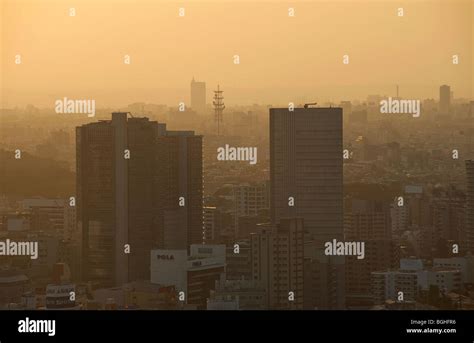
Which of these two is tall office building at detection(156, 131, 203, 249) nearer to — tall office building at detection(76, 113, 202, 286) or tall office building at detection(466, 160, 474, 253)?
tall office building at detection(76, 113, 202, 286)

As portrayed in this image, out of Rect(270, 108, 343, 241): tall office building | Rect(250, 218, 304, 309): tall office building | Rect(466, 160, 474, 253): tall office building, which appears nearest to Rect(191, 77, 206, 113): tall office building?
Rect(270, 108, 343, 241): tall office building

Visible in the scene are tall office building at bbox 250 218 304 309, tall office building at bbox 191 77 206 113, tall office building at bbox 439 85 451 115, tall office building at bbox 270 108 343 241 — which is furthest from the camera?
tall office building at bbox 191 77 206 113

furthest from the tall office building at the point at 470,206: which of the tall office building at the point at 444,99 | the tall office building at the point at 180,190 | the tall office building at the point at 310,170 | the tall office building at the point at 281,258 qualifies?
the tall office building at the point at 180,190

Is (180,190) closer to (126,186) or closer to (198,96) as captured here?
(126,186)

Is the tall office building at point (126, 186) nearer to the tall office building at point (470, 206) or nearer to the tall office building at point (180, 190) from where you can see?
the tall office building at point (180, 190)
